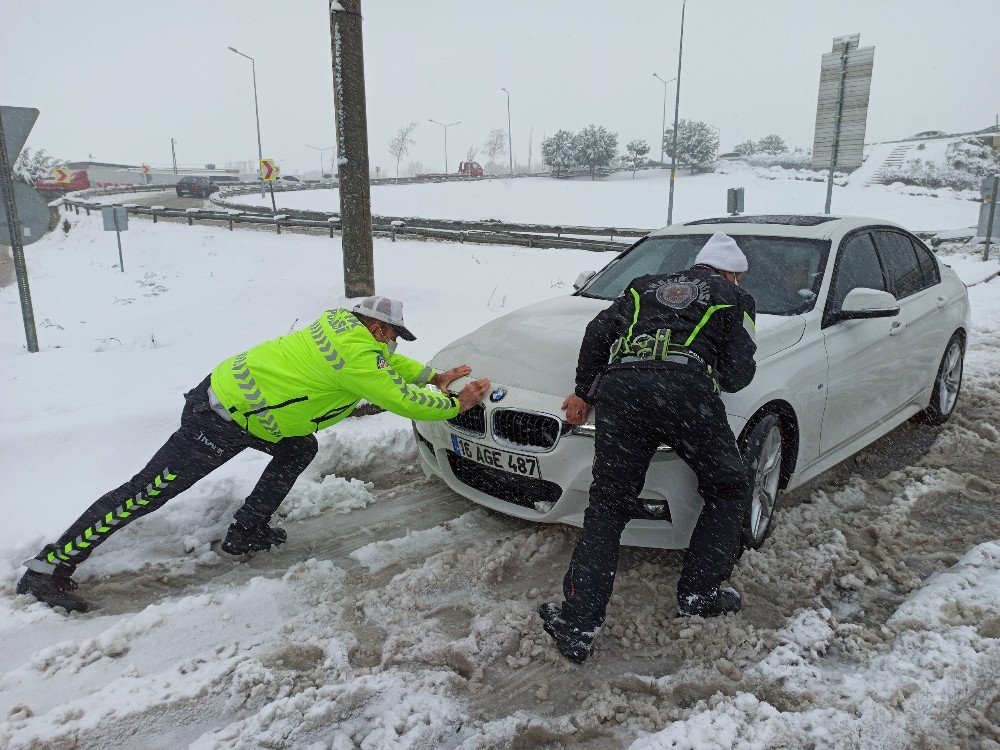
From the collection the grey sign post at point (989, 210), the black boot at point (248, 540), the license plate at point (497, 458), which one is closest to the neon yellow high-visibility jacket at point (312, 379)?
the license plate at point (497, 458)

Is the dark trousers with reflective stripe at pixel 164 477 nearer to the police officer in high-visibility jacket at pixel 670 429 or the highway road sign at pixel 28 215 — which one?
the police officer in high-visibility jacket at pixel 670 429

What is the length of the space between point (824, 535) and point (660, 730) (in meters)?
1.88

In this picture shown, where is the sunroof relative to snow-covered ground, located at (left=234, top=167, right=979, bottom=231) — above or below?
above

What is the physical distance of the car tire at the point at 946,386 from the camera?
557 cm

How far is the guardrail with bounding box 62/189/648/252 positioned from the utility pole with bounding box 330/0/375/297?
11.1 meters

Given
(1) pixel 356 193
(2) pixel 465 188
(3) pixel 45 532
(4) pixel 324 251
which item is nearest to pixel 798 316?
(3) pixel 45 532

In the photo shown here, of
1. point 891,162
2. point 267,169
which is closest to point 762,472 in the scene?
point 267,169

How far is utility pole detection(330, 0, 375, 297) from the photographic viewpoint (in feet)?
24.3

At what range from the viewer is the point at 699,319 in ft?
10.1

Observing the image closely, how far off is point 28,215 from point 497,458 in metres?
6.03

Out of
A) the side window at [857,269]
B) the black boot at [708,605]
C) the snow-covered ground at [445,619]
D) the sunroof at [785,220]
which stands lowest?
the snow-covered ground at [445,619]

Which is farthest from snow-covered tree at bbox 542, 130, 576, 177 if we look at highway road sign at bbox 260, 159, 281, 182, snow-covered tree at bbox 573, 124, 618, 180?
highway road sign at bbox 260, 159, 281, 182

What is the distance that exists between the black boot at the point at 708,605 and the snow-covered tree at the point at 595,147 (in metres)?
61.1

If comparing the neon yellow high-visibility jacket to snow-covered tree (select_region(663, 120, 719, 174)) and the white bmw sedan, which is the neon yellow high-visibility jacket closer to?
the white bmw sedan
